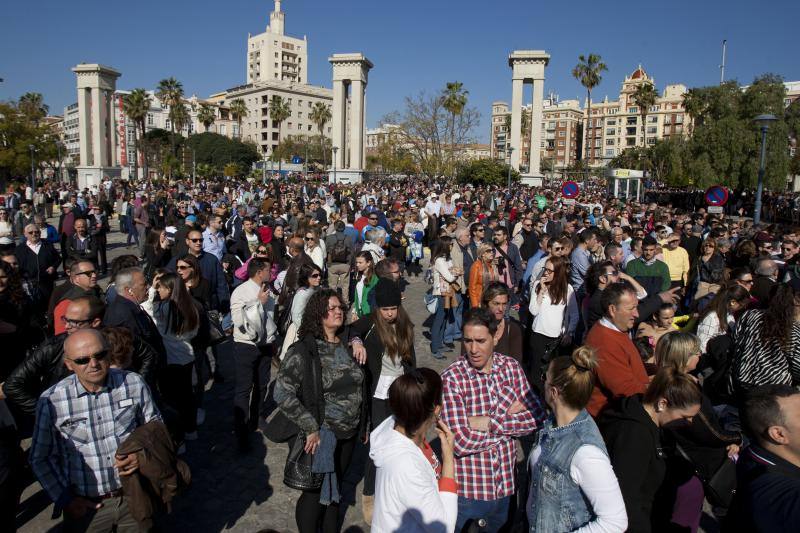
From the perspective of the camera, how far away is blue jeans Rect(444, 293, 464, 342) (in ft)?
28.4

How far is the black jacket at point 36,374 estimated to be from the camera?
355 centimetres

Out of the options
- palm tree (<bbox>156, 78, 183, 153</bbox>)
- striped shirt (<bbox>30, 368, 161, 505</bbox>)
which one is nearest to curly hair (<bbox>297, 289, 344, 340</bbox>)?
Answer: striped shirt (<bbox>30, 368, 161, 505</bbox>)

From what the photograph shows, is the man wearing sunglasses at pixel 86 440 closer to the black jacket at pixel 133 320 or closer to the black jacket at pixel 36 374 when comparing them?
the black jacket at pixel 36 374

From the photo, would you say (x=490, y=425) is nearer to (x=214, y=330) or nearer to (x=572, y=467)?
(x=572, y=467)

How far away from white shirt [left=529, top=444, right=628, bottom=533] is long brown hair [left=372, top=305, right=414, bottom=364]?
1999mm

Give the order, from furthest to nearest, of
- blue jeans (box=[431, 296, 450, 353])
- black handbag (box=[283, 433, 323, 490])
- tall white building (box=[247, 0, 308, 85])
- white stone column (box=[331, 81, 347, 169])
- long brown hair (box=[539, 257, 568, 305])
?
tall white building (box=[247, 0, 308, 85])
white stone column (box=[331, 81, 347, 169])
blue jeans (box=[431, 296, 450, 353])
long brown hair (box=[539, 257, 568, 305])
black handbag (box=[283, 433, 323, 490])

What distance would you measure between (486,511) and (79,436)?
221cm

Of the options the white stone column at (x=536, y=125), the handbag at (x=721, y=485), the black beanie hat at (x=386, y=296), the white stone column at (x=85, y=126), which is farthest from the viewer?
the white stone column at (x=85, y=126)

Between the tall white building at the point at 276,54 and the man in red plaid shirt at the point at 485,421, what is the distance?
13976 cm

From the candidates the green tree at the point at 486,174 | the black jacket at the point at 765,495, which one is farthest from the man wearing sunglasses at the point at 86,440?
the green tree at the point at 486,174

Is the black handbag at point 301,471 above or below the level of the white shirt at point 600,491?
below

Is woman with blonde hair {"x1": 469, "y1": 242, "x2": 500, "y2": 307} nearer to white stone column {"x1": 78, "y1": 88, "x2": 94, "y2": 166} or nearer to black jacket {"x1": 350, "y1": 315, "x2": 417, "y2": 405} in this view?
black jacket {"x1": 350, "y1": 315, "x2": 417, "y2": 405}

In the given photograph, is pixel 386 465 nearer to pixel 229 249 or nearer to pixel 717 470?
pixel 717 470

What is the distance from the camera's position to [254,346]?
5.30 m
